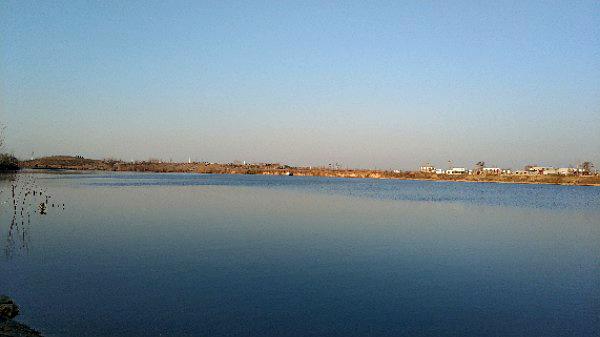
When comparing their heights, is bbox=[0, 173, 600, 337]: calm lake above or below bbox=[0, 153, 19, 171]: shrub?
below

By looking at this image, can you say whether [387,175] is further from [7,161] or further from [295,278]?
[295,278]

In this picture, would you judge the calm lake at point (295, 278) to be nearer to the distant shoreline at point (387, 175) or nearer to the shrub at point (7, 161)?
the shrub at point (7, 161)

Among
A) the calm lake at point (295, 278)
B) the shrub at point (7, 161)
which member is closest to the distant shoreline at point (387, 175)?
the shrub at point (7, 161)

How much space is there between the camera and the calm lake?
9977mm

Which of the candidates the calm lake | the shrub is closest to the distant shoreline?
the shrub

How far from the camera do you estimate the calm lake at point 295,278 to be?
9.98 metres

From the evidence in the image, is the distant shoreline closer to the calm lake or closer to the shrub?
A: the shrub

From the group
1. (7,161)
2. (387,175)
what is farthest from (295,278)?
(387,175)

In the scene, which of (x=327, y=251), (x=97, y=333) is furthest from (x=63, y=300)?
(x=327, y=251)

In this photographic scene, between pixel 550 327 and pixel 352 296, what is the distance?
5.04m

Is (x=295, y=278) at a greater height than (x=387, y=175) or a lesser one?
lesser

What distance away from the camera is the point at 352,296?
476 inches

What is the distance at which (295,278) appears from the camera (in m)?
13.9

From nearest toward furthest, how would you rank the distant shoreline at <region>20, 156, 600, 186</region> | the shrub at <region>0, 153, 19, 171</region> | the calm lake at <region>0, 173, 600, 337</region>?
the calm lake at <region>0, 173, 600, 337</region>
the shrub at <region>0, 153, 19, 171</region>
the distant shoreline at <region>20, 156, 600, 186</region>
